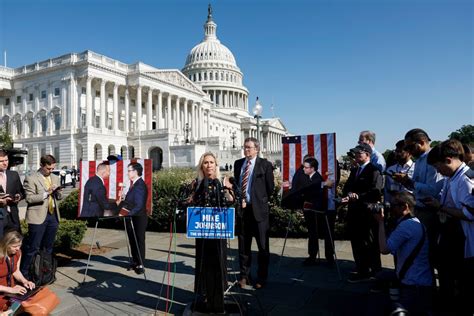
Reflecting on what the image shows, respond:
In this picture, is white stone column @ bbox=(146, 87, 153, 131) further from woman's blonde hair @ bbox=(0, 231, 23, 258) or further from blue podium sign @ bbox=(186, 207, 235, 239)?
blue podium sign @ bbox=(186, 207, 235, 239)

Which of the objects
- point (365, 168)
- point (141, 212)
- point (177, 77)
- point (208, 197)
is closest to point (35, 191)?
point (141, 212)

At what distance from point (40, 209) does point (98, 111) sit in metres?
60.8

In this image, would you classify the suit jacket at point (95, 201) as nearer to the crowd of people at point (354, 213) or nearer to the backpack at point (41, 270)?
the crowd of people at point (354, 213)

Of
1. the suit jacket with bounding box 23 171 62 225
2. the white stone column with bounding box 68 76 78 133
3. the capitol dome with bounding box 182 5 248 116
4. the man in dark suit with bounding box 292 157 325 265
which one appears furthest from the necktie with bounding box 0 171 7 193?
the capitol dome with bounding box 182 5 248 116

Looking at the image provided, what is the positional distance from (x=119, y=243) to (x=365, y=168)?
6766mm

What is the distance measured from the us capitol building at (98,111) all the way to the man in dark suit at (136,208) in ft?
153

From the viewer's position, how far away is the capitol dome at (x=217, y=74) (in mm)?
112500

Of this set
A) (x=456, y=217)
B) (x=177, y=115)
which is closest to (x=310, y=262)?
(x=456, y=217)

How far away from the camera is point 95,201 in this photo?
721 cm

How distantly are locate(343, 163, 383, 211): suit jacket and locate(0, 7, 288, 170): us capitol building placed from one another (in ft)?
160

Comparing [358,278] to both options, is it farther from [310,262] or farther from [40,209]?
[40,209]

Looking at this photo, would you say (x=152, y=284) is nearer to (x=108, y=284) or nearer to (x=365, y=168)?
(x=108, y=284)

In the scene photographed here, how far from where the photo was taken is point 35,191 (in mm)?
6133

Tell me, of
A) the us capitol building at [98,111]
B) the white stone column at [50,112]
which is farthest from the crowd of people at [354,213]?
the white stone column at [50,112]
